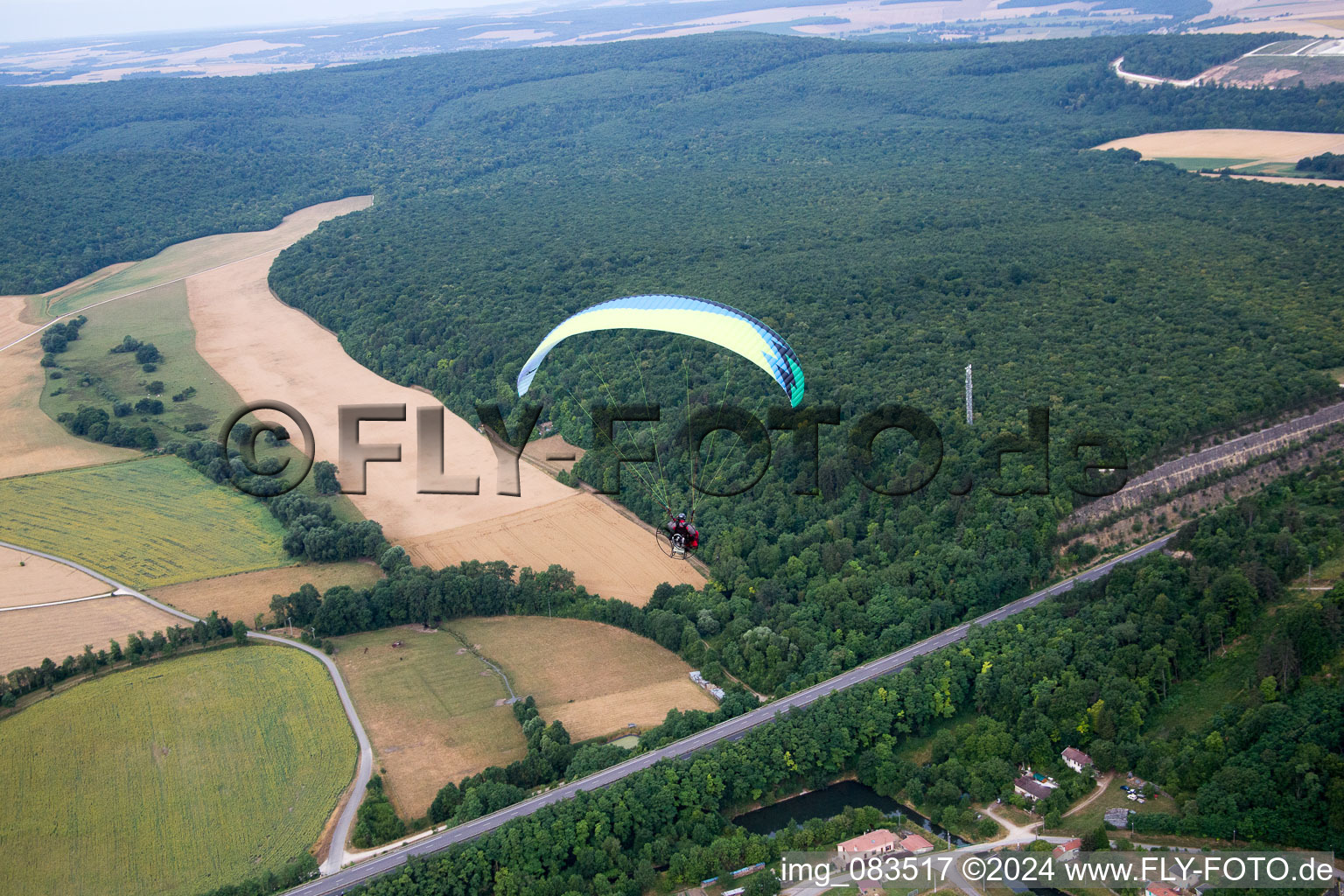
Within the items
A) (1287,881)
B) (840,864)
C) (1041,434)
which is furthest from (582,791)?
(1041,434)

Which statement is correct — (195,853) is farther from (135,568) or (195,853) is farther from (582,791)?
(135,568)

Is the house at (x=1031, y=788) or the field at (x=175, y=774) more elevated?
the house at (x=1031, y=788)

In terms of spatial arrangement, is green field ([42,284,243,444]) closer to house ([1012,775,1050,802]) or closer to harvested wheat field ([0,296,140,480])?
harvested wheat field ([0,296,140,480])

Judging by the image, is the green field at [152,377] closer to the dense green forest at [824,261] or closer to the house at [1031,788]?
the dense green forest at [824,261]

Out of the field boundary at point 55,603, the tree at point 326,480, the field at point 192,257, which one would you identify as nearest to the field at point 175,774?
the field boundary at point 55,603

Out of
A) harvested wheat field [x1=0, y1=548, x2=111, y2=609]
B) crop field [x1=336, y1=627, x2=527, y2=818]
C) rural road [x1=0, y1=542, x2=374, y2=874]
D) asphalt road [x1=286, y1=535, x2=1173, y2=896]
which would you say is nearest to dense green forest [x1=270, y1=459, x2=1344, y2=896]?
asphalt road [x1=286, y1=535, x2=1173, y2=896]

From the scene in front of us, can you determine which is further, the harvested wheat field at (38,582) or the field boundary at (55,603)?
the harvested wheat field at (38,582)
